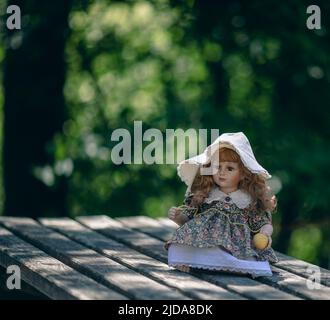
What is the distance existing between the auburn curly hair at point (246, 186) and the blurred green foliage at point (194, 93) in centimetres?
256

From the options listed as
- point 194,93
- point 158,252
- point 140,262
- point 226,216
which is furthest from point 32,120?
point 226,216

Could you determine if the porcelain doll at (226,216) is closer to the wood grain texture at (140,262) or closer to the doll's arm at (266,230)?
the doll's arm at (266,230)

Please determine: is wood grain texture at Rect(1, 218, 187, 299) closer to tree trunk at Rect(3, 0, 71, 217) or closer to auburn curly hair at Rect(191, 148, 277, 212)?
auburn curly hair at Rect(191, 148, 277, 212)

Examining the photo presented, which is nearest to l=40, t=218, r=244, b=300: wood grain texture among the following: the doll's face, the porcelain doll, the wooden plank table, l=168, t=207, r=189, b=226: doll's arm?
the wooden plank table

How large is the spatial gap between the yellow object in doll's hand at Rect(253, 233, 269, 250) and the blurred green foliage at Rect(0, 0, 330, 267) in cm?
263

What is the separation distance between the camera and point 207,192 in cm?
463

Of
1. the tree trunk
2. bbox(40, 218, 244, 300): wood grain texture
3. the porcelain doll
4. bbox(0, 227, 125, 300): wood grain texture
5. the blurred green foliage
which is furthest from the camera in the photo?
the tree trunk

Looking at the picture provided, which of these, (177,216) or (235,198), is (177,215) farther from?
(235,198)

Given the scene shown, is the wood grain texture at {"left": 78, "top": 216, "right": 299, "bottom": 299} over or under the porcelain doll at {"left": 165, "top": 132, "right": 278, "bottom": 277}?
under

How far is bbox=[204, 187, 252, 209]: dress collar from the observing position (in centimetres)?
461

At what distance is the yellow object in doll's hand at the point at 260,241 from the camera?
4.55 m

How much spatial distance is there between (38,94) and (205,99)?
1459 mm
